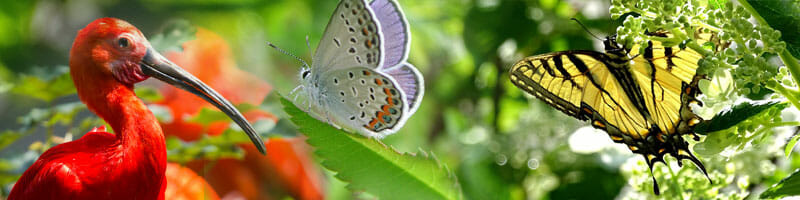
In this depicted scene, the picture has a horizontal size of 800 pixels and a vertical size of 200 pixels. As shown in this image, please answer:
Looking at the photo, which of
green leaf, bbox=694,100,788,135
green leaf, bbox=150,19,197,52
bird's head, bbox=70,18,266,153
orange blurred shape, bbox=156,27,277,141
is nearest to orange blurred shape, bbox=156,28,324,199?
orange blurred shape, bbox=156,27,277,141

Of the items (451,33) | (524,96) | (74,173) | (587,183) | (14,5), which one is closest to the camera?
(74,173)

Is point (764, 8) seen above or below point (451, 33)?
above

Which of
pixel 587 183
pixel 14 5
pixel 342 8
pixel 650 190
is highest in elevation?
pixel 342 8

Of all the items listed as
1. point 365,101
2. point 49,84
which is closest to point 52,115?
point 49,84

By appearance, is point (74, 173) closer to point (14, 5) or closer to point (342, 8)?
Answer: point (342, 8)

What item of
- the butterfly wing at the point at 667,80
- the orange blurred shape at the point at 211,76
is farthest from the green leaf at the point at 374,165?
the orange blurred shape at the point at 211,76

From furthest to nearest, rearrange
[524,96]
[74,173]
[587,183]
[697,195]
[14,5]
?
[14,5], [524,96], [587,183], [697,195], [74,173]

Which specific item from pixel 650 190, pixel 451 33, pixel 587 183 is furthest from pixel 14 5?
pixel 650 190

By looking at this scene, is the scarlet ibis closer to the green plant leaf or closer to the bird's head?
the bird's head
